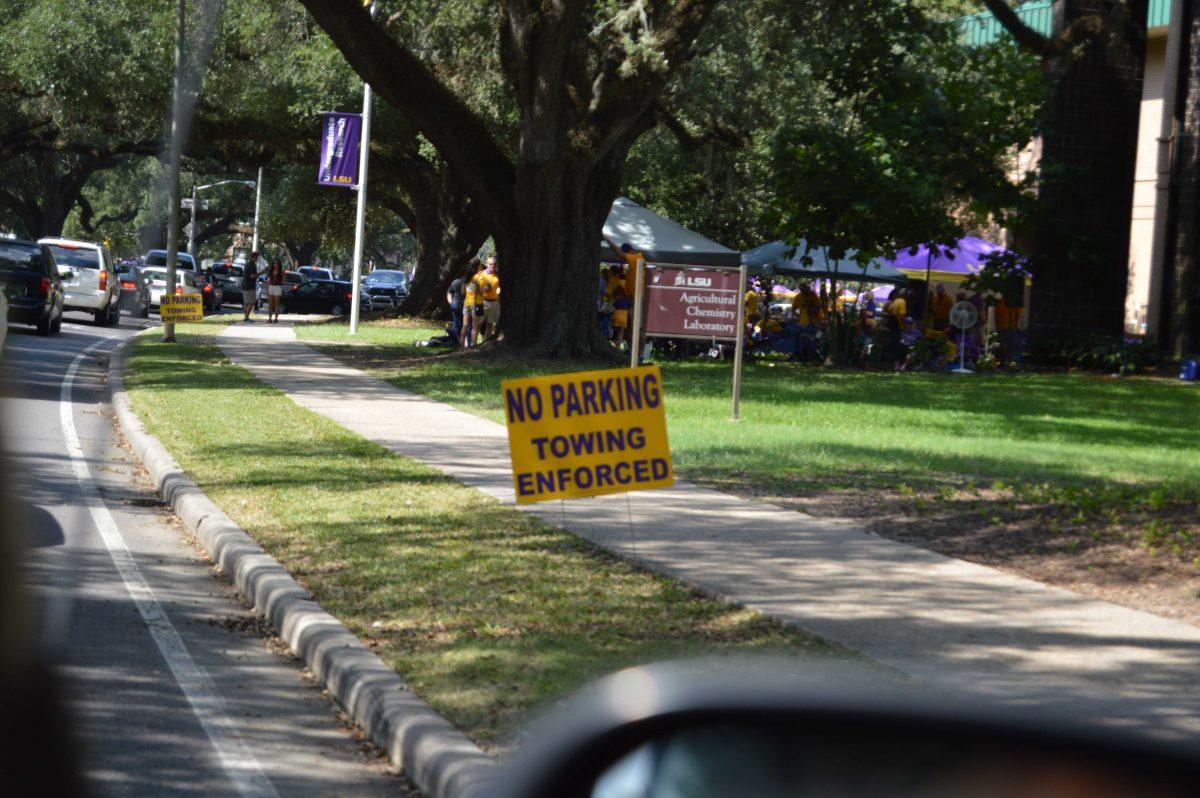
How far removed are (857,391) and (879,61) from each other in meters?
7.47

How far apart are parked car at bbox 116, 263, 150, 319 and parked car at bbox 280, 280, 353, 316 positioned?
354 inches

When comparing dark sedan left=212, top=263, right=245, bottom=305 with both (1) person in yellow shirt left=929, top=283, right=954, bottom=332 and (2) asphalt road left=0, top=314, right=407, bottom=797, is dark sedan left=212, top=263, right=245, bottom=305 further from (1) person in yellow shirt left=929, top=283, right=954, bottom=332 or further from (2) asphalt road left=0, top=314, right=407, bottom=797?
(2) asphalt road left=0, top=314, right=407, bottom=797

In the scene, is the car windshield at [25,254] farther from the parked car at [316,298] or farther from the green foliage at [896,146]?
the parked car at [316,298]

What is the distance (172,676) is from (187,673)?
9 centimetres

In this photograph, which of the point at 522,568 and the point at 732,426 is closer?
the point at 522,568

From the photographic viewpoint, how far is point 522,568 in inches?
326

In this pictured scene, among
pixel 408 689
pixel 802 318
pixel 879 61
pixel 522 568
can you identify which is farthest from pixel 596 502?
pixel 802 318

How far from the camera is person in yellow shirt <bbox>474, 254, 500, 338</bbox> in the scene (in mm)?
27891

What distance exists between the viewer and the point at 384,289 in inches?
2437

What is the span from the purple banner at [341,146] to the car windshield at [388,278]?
Answer: 32.8 meters

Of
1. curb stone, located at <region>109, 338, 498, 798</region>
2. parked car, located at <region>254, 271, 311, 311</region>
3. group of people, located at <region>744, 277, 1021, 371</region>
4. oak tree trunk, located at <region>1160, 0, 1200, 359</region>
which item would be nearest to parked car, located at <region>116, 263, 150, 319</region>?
parked car, located at <region>254, 271, 311, 311</region>

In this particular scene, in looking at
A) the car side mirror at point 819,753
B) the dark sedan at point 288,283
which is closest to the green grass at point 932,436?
the car side mirror at point 819,753

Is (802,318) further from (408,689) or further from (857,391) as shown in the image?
(408,689)

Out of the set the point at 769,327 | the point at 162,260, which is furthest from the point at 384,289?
the point at 769,327
